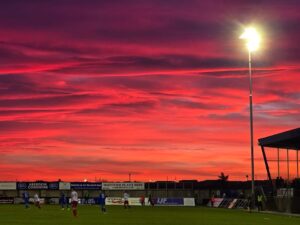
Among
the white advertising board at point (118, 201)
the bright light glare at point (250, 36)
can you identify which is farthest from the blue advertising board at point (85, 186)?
the bright light glare at point (250, 36)

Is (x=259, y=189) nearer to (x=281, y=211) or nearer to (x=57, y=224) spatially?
(x=281, y=211)

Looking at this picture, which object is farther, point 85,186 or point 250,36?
point 85,186

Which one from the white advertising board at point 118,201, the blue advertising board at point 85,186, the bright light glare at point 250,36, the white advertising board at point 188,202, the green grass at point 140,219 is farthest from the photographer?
the blue advertising board at point 85,186

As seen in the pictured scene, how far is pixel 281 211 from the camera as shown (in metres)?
62.5

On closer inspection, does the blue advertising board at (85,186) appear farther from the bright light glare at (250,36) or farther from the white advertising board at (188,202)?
the bright light glare at (250,36)

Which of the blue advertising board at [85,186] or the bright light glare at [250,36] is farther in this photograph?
the blue advertising board at [85,186]

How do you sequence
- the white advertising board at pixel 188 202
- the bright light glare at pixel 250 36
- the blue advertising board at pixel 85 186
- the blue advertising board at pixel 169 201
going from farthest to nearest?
1. the blue advertising board at pixel 85 186
2. the blue advertising board at pixel 169 201
3. the white advertising board at pixel 188 202
4. the bright light glare at pixel 250 36

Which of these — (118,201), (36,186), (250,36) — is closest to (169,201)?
(118,201)

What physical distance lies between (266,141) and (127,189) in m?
45.2

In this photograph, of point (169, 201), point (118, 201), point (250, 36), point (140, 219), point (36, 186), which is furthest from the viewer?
point (36, 186)

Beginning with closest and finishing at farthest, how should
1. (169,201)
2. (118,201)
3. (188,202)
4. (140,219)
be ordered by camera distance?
(140,219), (188,202), (169,201), (118,201)

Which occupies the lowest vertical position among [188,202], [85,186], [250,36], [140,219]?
[188,202]

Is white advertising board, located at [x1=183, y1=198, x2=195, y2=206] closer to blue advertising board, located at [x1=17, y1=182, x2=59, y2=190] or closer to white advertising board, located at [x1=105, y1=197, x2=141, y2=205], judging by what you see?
white advertising board, located at [x1=105, y1=197, x2=141, y2=205]

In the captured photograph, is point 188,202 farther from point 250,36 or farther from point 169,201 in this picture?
point 250,36
